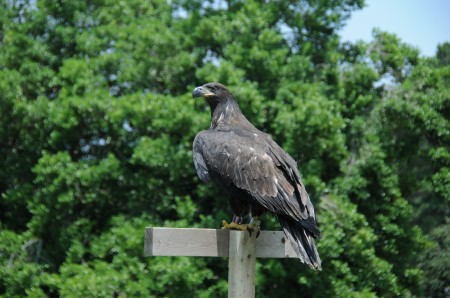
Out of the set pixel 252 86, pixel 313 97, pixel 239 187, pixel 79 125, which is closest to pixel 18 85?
pixel 79 125

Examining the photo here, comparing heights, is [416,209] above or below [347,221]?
above

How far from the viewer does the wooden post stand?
445cm

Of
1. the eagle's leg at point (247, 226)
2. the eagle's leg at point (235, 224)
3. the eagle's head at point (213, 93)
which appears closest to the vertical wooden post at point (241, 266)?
the eagle's leg at point (247, 226)

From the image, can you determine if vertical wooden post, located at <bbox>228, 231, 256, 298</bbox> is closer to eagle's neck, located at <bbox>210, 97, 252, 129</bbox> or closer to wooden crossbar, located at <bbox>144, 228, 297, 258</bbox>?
wooden crossbar, located at <bbox>144, 228, 297, 258</bbox>

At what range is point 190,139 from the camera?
35.0 feet

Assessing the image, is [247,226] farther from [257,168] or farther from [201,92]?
[201,92]

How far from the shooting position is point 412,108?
10.8 m

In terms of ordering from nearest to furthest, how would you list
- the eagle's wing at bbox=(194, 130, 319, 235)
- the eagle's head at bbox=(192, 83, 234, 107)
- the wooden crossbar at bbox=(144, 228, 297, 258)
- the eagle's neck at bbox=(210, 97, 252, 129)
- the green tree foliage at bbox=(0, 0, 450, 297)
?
the wooden crossbar at bbox=(144, 228, 297, 258)
the eagle's wing at bbox=(194, 130, 319, 235)
the eagle's neck at bbox=(210, 97, 252, 129)
the eagle's head at bbox=(192, 83, 234, 107)
the green tree foliage at bbox=(0, 0, 450, 297)

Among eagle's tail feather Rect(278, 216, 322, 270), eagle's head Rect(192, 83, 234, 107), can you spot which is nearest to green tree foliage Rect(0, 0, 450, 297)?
eagle's head Rect(192, 83, 234, 107)

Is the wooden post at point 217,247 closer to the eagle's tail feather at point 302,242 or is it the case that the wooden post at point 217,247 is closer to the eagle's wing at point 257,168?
the eagle's tail feather at point 302,242

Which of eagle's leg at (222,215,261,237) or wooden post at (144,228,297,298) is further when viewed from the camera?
eagle's leg at (222,215,261,237)

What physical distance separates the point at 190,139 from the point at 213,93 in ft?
15.2

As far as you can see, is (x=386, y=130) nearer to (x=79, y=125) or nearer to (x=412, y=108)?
(x=412, y=108)

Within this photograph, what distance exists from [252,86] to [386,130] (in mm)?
2237
